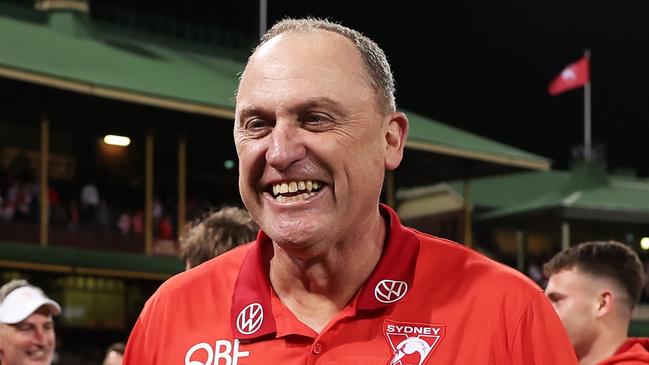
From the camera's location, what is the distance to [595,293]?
626 cm

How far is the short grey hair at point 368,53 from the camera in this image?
2.71 meters

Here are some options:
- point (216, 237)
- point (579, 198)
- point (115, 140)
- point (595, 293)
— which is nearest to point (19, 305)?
point (216, 237)

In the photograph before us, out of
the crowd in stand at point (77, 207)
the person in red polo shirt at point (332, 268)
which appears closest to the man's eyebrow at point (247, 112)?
the person in red polo shirt at point (332, 268)

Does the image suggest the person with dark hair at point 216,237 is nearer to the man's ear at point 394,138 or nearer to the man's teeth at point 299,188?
the man's ear at point 394,138

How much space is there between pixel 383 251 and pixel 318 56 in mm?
491

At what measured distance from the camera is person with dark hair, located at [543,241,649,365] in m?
6.19

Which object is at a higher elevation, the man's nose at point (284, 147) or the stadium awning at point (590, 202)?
the stadium awning at point (590, 202)

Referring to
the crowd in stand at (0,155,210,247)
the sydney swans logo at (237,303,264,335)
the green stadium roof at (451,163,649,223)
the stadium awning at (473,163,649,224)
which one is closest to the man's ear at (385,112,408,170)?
the sydney swans logo at (237,303,264,335)

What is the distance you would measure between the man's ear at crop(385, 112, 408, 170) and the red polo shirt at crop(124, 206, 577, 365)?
0.60 ft

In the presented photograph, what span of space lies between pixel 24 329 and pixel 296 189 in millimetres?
4647

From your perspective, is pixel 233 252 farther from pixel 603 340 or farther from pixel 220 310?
pixel 603 340

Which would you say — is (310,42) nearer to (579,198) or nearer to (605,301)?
(605,301)

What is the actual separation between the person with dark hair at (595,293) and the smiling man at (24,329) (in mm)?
2676

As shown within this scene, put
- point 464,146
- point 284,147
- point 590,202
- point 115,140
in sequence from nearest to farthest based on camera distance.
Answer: point 284,147 < point 115,140 < point 464,146 < point 590,202
